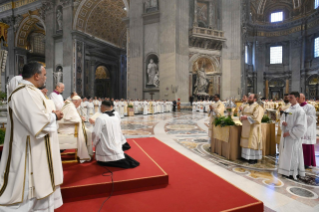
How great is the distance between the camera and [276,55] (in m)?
31.0

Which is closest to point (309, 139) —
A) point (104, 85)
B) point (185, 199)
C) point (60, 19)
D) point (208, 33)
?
point (185, 199)

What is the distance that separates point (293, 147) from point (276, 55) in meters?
32.9

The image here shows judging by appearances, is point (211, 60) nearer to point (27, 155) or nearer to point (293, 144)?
point (293, 144)

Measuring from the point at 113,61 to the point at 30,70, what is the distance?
28330mm

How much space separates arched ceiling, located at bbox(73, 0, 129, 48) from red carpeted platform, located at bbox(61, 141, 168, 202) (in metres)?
19.5

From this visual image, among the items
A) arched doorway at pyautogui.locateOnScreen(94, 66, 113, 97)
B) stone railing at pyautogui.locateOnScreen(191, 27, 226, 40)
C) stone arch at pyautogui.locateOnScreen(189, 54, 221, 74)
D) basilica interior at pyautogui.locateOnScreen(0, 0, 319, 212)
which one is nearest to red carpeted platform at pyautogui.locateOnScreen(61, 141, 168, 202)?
basilica interior at pyautogui.locateOnScreen(0, 0, 319, 212)

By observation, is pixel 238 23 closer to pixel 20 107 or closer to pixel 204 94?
pixel 204 94

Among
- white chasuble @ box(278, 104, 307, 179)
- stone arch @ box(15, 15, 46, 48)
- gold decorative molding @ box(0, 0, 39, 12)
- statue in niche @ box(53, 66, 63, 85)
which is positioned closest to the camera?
white chasuble @ box(278, 104, 307, 179)

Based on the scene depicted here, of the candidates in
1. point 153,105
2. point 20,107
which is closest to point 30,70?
point 20,107

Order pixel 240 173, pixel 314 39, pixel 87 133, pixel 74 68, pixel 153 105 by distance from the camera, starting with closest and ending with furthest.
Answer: pixel 240 173
pixel 87 133
pixel 153 105
pixel 74 68
pixel 314 39

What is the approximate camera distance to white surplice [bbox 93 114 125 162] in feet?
10.9

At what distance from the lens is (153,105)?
16906 mm

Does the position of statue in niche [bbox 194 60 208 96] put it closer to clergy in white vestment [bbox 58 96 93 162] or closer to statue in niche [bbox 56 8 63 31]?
statue in niche [bbox 56 8 63 31]

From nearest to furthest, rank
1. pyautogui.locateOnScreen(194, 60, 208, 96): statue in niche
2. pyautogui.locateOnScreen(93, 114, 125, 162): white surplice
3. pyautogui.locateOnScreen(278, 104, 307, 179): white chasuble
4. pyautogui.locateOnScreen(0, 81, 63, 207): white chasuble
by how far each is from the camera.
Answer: pyautogui.locateOnScreen(0, 81, 63, 207): white chasuble → pyautogui.locateOnScreen(93, 114, 125, 162): white surplice → pyautogui.locateOnScreen(278, 104, 307, 179): white chasuble → pyautogui.locateOnScreen(194, 60, 208, 96): statue in niche
